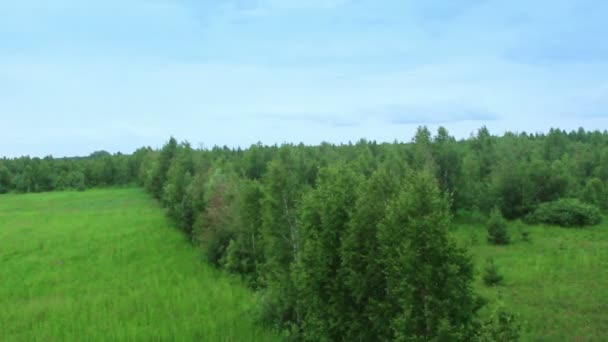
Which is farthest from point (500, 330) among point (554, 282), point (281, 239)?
point (554, 282)

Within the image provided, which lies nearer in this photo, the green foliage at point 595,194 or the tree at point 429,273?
the tree at point 429,273

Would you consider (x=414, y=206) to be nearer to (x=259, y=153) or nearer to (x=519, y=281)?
(x=519, y=281)

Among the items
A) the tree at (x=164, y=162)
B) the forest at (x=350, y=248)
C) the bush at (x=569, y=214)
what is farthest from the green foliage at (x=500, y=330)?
the tree at (x=164, y=162)

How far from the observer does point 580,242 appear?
122ft

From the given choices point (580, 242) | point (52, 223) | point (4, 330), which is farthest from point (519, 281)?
point (52, 223)

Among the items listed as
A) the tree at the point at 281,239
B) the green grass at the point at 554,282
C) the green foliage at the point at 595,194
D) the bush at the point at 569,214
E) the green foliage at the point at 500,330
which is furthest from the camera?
the green foliage at the point at 595,194

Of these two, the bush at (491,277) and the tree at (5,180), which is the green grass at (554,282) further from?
the tree at (5,180)

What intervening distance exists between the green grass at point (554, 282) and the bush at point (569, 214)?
3.87 m

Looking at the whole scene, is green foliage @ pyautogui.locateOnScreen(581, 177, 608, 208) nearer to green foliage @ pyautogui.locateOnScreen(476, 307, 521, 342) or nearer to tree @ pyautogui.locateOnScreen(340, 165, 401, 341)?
tree @ pyautogui.locateOnScreen(340, 165, 401, 341)

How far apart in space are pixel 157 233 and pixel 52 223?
18.2 m

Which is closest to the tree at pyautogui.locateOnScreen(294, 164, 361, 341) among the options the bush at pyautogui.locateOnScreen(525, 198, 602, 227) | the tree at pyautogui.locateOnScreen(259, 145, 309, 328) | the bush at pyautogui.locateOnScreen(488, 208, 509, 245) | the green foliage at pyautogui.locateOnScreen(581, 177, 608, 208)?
the tree at pyautogui.locateOnScreen(259, 145, 309, 328)

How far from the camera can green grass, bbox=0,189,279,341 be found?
73.8ft

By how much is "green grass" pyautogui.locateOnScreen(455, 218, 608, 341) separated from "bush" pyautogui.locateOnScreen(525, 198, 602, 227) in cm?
387

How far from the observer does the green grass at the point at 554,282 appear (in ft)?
64.8
